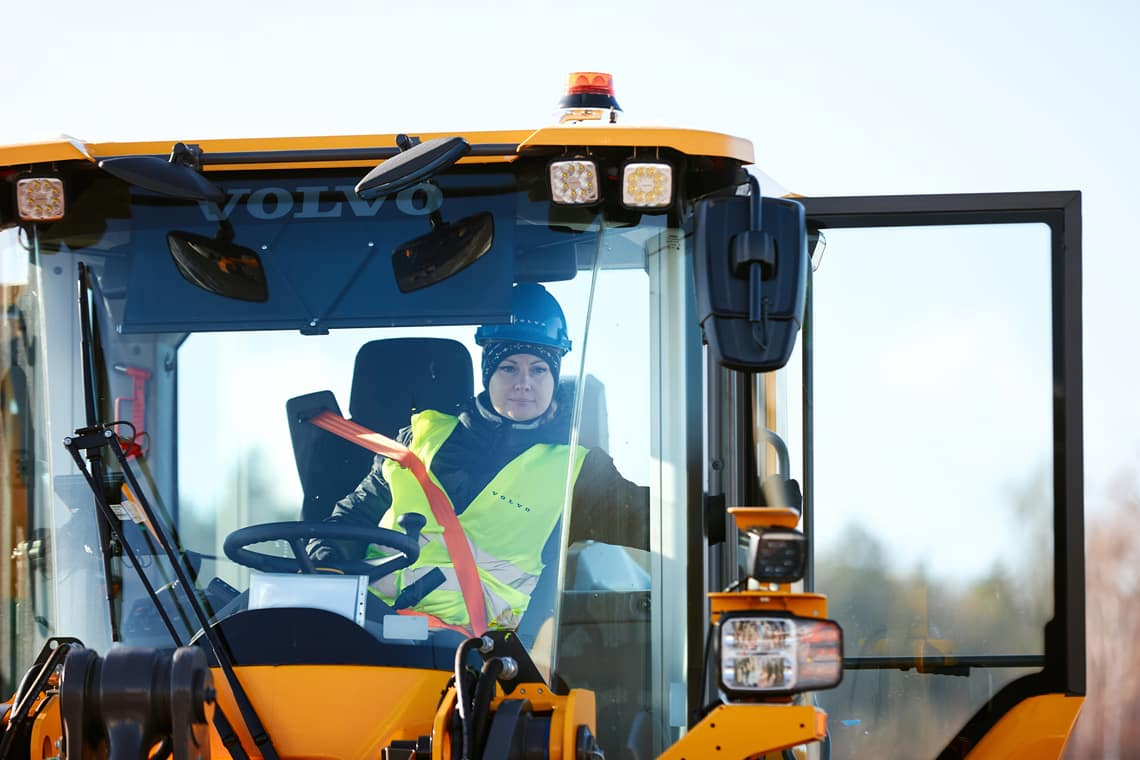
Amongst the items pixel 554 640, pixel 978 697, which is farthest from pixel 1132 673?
pixel 554 640

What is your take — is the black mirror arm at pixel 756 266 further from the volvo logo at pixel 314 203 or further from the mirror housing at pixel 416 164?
the volvo logo at pixel 314 203

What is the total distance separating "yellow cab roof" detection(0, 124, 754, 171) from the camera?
12.7ft

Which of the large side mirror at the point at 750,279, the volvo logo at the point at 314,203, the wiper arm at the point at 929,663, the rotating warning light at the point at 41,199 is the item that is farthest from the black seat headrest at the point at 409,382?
the wiper arm at the point at 929,663

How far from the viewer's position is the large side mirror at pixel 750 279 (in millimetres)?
3410

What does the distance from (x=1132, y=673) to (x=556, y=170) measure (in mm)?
18767

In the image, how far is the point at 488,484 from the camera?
3.96 m

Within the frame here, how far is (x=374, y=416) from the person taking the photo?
400 centimetres

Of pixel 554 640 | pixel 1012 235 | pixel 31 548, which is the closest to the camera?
pixel 554 640

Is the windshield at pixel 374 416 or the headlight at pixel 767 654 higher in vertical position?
the windshield at pixel 374 416

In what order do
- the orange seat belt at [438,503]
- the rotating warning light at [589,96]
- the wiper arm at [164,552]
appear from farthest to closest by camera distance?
1. the rotating warning light at [589,96]
2. the orange seat belt at [438,503]
3. the wiper arm at [164,552]

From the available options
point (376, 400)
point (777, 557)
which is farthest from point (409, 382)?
point (777, 557)

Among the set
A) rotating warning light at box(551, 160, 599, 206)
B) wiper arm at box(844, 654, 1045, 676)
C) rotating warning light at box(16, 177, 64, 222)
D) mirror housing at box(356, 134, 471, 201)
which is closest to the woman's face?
rotating warning light at box(551, 160, 599, 206)

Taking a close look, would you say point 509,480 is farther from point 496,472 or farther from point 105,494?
point 105,494

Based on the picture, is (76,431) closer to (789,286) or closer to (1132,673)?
(789,286)
